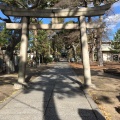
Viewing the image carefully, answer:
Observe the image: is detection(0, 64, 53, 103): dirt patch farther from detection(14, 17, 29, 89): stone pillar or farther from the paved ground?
the paved ground

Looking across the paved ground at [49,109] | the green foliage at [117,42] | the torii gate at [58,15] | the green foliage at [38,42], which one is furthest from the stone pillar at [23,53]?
the green foliage at [117,42]

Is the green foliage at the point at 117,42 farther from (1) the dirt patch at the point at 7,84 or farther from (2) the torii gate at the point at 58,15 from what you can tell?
(2) the torii gate at the point at 58,15

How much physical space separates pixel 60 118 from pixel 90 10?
8.51m

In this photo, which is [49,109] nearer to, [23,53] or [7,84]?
[23,53]

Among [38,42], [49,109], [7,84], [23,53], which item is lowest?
[49,109]

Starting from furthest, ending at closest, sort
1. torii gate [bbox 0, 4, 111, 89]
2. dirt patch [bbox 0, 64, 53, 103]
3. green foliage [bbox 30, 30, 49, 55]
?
green foliage [bbox 30, 30, 49, 55]
torii gate [bbox 0, 4, 111, 89]
dirt patch [bbox 0, 64, 53, 103]

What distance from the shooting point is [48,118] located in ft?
23.4

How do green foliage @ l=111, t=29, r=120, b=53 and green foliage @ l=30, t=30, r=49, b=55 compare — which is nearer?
green foliage @ l=30, t=30, r=49, b=55

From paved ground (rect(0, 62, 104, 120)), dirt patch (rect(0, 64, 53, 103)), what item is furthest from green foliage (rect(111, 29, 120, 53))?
paved ground (rect(0, 62, 104, 120))

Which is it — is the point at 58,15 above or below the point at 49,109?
above

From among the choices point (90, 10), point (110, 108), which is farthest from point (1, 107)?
point (90, 10)

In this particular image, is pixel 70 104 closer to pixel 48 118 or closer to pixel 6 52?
pixel 48 118

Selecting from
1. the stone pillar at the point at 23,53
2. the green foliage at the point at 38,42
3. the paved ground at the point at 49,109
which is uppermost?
the green foliage at the point at 38,42

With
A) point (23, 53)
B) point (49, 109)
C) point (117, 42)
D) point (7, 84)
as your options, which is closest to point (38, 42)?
point (117, 42)
